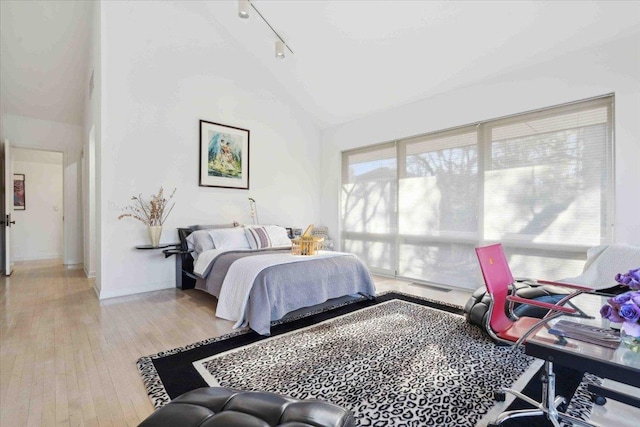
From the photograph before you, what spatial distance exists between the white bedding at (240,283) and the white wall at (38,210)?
635 cm

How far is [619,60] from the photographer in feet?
9.84

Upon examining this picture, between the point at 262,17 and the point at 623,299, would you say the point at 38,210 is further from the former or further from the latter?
the point at 623,299

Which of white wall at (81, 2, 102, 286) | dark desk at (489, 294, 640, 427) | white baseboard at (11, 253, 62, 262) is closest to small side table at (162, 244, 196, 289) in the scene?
white wall at (81, 2, 102, 286)

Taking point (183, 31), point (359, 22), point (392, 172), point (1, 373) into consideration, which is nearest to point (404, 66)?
point (359, 22)

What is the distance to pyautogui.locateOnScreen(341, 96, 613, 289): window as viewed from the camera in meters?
3.23

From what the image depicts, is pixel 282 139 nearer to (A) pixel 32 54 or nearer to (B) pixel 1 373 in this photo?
(A) pixel 32 54

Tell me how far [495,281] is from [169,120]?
4.45 meters

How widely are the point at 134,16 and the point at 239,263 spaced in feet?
12.0

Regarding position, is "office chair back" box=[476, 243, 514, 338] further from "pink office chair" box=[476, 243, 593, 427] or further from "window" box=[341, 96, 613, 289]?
"window" box=[341, 96, 613, 289]

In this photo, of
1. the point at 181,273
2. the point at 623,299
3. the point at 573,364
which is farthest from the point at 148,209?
the point at 623,299

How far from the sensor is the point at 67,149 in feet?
19.7

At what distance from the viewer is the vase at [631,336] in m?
1.22

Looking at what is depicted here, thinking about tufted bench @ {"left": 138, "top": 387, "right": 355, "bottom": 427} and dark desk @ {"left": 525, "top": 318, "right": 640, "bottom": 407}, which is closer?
tufted bench @ {"left": 138, "top": 387, "right": 355, "bottom": 427}

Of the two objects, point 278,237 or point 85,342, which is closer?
point 85,342
